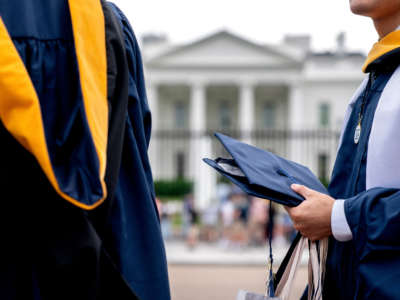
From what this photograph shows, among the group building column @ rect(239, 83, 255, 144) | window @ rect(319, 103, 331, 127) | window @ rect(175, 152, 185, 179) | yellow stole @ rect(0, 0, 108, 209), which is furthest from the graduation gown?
window @ rect(319, 103, 331, 127)

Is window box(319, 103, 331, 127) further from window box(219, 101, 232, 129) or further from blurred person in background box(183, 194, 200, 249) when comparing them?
blurred person in background box(183, 194, 200, 249)

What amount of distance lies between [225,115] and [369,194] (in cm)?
4084

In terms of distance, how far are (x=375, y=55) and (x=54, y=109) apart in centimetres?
103

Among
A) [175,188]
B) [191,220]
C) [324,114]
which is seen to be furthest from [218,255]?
[324,114]

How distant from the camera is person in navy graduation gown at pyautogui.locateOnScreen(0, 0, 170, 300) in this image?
1047 millimetres

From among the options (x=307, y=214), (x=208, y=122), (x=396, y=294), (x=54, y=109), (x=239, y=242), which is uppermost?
(x=54, y=109)

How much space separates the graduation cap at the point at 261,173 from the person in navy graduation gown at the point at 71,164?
32 centimetres

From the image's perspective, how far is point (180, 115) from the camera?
137ft

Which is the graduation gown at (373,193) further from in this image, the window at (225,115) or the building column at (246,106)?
the window at (225,115)

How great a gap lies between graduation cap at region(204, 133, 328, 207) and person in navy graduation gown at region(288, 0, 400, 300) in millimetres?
58

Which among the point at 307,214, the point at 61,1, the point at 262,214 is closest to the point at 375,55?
the point at 307,214

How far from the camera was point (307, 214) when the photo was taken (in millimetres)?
1459

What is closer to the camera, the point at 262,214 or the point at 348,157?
the point at 348,157

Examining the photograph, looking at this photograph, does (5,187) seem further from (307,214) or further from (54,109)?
(307,214)
